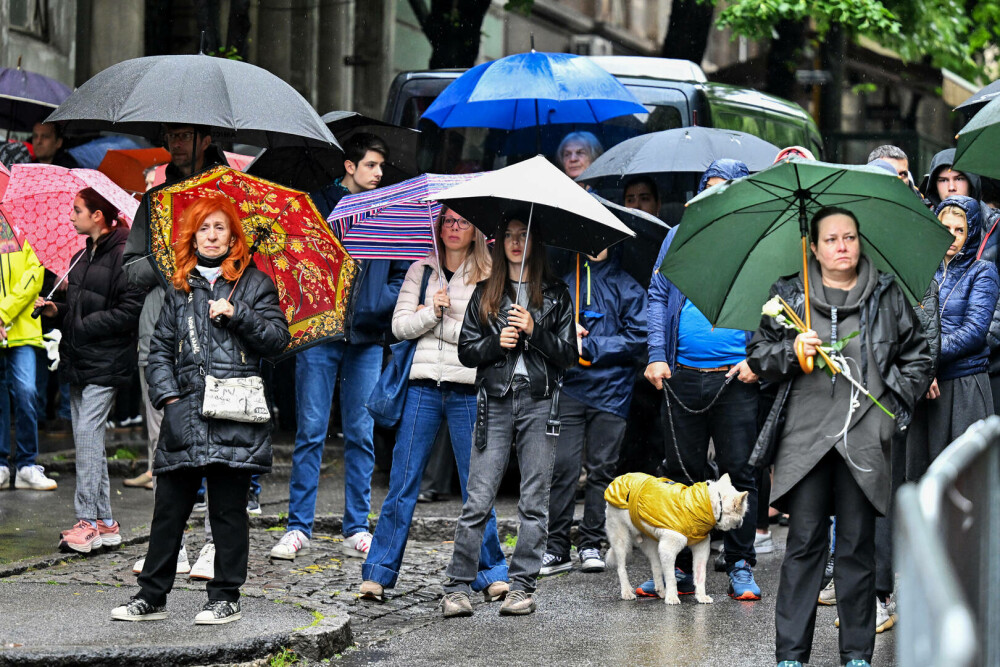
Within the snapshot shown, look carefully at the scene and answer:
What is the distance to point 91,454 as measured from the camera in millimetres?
7891

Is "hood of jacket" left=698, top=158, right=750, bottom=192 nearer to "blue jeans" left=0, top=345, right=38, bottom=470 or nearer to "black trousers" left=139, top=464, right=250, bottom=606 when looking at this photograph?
"black trousers" left=139, top=464, right=250, bottom=606

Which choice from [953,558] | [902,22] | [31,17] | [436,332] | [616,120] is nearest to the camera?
[953,558]

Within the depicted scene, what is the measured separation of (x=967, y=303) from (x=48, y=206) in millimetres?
5612

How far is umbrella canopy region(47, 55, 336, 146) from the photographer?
268 inches

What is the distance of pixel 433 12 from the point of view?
15703mm

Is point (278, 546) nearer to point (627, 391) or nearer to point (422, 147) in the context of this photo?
point (627, 391)

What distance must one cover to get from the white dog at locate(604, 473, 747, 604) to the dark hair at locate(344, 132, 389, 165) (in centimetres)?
238

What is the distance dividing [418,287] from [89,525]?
Answer: 2.35 meters

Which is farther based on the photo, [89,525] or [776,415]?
[89,525]

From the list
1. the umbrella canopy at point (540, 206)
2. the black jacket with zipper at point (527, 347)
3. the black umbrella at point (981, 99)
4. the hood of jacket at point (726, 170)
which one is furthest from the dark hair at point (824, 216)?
the black umbrella at point (981, 99)

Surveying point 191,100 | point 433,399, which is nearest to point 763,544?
point 433,399

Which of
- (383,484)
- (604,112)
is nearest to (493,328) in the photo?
(604,112)

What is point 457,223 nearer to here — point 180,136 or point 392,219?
point 392,219

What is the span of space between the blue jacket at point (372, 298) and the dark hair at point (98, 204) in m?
1.24
